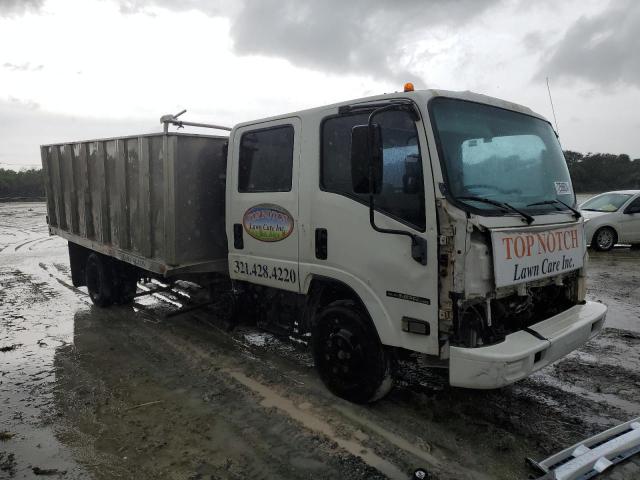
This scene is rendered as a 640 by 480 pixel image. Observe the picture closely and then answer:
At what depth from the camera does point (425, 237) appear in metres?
3.06

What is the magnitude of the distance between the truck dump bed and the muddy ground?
1077 millimetres

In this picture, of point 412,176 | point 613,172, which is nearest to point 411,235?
point 412,176

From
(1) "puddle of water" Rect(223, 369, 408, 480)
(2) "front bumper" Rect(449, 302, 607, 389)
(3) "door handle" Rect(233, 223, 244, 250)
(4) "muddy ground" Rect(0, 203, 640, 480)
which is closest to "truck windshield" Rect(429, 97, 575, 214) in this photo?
(2) "front bumper" Rect(449, 302, 607, 389)

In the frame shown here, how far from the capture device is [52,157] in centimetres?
784

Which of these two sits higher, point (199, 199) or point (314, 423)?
point (199, 199)

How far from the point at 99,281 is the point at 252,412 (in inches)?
171

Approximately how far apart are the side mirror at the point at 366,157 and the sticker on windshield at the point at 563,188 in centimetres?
168

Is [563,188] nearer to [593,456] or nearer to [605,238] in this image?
[593,456]

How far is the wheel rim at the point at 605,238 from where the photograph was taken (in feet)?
37.8

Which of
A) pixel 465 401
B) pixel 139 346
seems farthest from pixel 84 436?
pixel 465 401

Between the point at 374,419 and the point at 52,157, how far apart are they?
7.21 metres

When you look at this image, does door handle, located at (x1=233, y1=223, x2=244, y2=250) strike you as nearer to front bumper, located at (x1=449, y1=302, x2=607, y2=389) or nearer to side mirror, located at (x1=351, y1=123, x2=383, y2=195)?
side mirror, located at (x1=351, y1=123, x2=383, y2=195)

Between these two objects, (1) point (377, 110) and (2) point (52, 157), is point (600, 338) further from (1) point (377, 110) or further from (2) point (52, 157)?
(2) point (52, 157)

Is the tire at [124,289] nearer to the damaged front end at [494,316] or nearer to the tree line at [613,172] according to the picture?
the damaged front end at [494,316]
